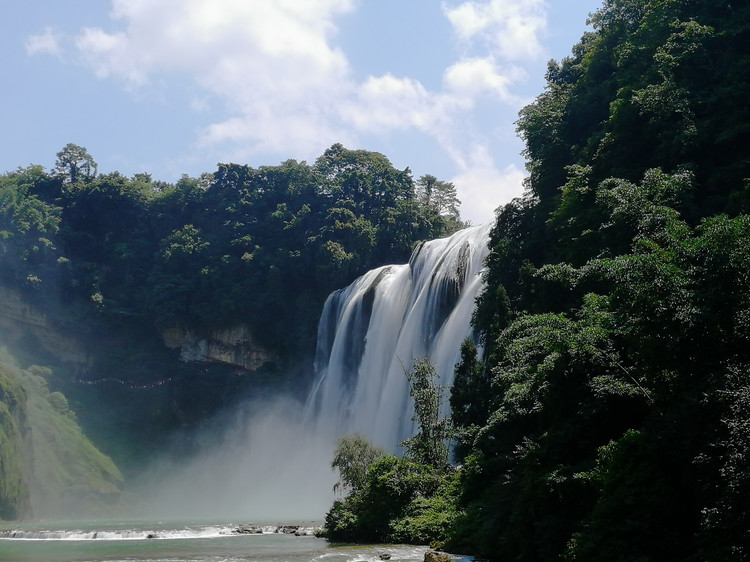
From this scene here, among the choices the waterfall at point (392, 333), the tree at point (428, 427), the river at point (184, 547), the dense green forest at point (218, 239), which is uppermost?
the dense green forest at point (218, 239)

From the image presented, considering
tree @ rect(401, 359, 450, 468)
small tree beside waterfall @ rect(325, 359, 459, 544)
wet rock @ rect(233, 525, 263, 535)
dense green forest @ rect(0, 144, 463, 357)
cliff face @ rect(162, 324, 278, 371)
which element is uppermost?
dense green forest @ rect(0, 144, 463, 357)

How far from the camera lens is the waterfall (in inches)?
1300

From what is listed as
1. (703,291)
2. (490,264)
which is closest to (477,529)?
(703,291)

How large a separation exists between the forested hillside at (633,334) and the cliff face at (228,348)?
3240 cm

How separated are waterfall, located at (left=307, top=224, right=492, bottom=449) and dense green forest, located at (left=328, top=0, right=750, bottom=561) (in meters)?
5.06

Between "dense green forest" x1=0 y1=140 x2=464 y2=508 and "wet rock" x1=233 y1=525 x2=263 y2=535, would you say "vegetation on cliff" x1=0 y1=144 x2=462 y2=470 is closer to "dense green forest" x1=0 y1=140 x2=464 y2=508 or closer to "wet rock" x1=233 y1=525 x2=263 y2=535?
"dense green forest" x1=0 y1=140 x2=464 y2=508

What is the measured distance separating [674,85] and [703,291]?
12.6 metres

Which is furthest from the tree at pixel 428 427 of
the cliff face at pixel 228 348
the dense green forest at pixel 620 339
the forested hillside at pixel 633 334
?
the cliff face at pixel 228 348

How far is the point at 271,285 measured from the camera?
56812 mm

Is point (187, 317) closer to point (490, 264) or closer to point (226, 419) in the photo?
point (226, 419)

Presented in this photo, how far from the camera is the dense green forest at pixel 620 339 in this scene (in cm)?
1012

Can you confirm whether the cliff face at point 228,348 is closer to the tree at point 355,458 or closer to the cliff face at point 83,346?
the cliff face at point 83,346

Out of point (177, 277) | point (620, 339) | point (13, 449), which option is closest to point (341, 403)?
point (13, 449)

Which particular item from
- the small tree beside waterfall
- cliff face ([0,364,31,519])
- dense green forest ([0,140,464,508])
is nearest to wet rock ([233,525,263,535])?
the small tree beside waterfall
